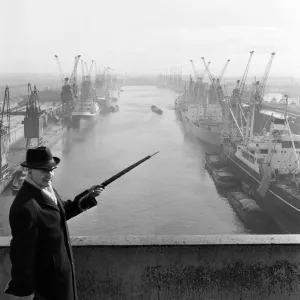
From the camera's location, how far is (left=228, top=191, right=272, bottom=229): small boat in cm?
1690

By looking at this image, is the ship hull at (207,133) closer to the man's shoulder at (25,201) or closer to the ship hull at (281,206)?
the ship hull at (281,206)

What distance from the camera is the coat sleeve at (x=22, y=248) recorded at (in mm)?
1546

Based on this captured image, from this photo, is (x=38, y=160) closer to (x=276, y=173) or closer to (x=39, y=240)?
(x=39, y=240)

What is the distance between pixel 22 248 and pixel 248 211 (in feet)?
54.7

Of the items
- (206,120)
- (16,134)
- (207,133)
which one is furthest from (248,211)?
(16,134)

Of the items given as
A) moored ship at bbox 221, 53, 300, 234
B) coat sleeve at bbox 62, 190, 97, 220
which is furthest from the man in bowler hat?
moored ship at bbox 221, 53, 300, 234

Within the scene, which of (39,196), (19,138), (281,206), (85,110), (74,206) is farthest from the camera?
(85,110)

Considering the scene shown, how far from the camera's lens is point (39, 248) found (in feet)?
5.32

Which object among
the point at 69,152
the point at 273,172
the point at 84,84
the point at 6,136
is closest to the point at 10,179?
the point at 6,136

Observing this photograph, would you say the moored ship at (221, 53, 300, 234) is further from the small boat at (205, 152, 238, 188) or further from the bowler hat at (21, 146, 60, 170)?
the bowler hat at (21, 146, 60, 170)

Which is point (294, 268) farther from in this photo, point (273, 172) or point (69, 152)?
point (69, 152)

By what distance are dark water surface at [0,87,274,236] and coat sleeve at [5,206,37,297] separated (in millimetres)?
16440

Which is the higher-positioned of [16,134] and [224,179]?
[224,179]

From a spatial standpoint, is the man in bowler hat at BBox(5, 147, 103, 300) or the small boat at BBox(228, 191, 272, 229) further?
the small boat at BBox(228, 191, 272, 229)
